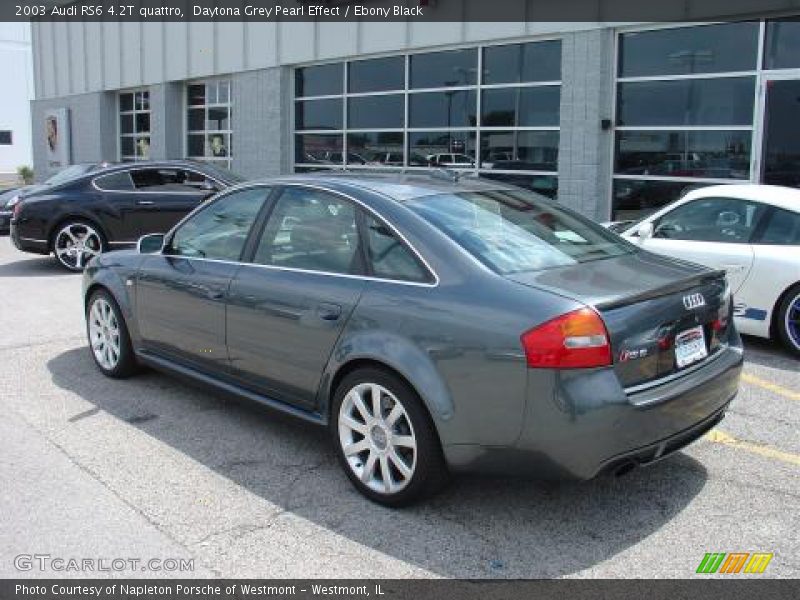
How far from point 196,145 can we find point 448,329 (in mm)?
19658

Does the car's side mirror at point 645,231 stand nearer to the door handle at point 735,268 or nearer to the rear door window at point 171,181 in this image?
the door handle at point 735,268

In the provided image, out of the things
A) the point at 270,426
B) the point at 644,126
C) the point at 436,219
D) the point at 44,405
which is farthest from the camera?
the point at 644,126

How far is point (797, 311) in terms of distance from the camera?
6.76m

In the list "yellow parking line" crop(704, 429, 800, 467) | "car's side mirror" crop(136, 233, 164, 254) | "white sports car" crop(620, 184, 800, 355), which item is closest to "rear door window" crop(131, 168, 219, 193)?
"car's side mirror" crop(136, 233, 164, 254)

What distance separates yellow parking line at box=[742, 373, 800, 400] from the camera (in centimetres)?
575

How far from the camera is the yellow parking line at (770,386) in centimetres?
575

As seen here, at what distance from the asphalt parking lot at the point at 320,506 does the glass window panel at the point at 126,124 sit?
21.2 m

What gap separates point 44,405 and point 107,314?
0.86 metres

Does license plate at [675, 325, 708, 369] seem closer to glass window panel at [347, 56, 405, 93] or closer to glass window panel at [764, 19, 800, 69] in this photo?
glass window panel at [764, 19, 800, 69]

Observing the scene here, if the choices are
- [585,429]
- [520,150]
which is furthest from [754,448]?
[520,150]

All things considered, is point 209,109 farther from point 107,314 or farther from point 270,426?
point 270,426

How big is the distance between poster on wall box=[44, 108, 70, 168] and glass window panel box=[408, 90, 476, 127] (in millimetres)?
16683

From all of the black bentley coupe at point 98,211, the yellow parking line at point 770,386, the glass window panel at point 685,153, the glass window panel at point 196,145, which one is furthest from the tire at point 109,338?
the glass window panel at point 196,145

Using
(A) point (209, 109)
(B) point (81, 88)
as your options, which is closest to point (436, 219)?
(A) point (209, 109)
